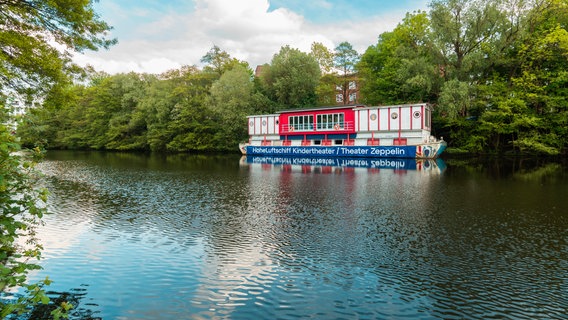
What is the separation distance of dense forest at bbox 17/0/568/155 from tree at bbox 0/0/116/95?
103 centimetres

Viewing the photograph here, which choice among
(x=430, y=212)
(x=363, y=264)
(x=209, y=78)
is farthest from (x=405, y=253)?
(x=209, y=78)

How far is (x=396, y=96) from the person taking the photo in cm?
Answer: 4225

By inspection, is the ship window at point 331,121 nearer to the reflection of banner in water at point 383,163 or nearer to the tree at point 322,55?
the reflection of banner in water at point 383,163

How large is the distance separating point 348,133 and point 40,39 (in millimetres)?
29627

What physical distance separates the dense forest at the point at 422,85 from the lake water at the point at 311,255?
1040cm

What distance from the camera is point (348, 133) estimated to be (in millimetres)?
38750

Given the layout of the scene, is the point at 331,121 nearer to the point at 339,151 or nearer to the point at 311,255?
the point at 339,151

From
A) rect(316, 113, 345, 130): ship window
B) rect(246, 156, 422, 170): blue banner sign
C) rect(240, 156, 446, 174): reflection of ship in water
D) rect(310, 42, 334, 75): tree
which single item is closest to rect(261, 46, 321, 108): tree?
rect(310, 42, 334, 75): tree

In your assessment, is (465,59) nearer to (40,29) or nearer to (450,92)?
(450,92)

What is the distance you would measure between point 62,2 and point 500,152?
40.2 m

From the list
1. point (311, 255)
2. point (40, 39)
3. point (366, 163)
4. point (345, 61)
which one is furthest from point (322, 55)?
point (311, 255)

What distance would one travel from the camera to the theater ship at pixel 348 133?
34406mm

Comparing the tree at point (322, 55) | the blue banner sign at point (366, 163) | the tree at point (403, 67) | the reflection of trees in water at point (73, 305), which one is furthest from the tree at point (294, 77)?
the reflection of trees in water at point (73, 305)

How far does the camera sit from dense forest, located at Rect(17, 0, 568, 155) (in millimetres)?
33625
